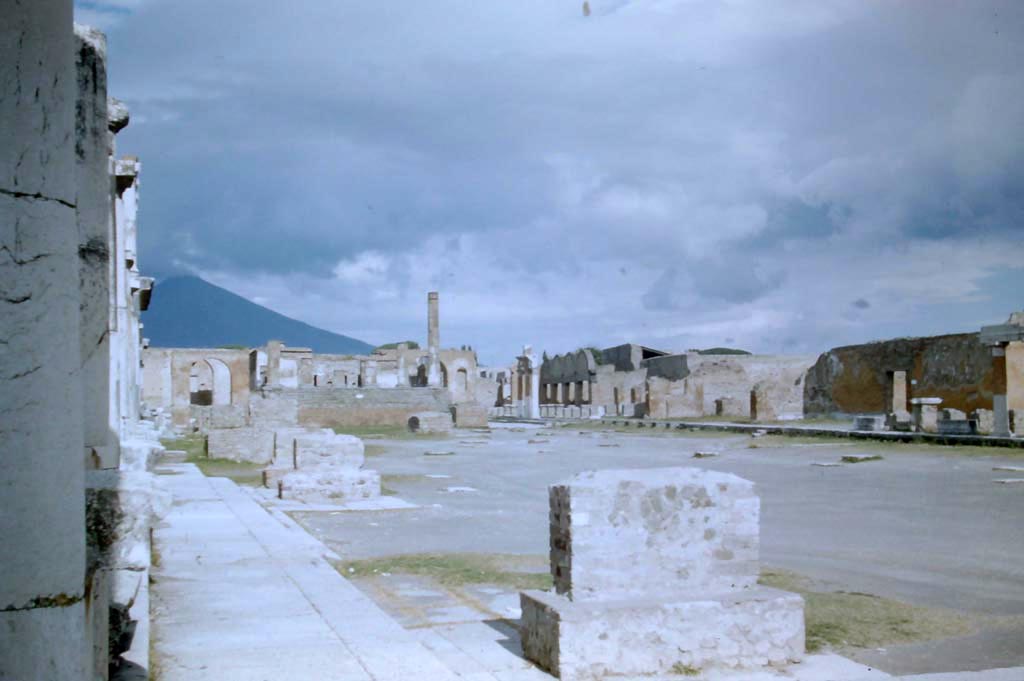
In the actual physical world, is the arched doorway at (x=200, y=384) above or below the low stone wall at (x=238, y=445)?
above

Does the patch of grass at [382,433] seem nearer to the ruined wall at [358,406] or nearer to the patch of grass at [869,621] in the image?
the ruined wall at [358,406]

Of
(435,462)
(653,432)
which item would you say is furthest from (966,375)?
(435,462)

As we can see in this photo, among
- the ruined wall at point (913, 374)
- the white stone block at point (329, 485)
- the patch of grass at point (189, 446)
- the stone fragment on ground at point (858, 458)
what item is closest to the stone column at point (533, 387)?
the ruined wall at point (913, 374)

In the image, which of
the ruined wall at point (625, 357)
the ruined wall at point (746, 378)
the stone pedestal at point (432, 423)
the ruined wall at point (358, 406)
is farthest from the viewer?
the ruined wall at point (625, 357)

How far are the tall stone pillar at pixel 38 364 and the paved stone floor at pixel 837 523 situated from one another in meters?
4.50

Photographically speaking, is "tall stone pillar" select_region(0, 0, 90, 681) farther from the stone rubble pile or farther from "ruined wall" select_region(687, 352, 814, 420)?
"ruined wall" select_region(687, 352, 814, 420)

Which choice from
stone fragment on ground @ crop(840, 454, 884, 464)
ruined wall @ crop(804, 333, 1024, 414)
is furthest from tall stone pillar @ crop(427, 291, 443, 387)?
stone fragment on ground @ crop(840, 454, 884, 464)

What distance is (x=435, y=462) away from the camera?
73.2 ft

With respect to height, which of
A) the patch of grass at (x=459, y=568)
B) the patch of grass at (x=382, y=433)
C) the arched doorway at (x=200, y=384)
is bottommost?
the patch of grass at (x=382, y=433)

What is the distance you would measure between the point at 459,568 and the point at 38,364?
6644 mm

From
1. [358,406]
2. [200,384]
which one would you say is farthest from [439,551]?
[200,384]

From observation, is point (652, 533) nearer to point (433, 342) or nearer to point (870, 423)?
point (870, 423)

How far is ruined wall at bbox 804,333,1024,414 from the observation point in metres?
31.8

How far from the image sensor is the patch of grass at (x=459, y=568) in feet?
Result: 25.2
